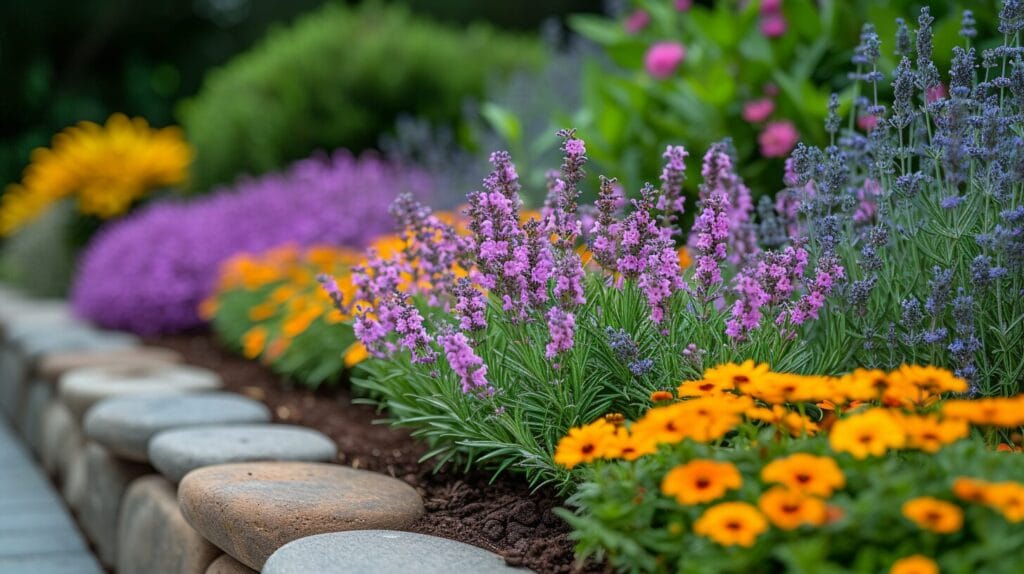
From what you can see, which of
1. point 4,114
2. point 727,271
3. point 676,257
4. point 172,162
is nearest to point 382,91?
point 172,162

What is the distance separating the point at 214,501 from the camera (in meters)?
2.21

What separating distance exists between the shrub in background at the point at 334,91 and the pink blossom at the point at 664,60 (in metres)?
2.78

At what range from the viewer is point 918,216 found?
251cm

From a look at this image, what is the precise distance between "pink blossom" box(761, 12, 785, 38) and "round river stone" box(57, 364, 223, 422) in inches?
102

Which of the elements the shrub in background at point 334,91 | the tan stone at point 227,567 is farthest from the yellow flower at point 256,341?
the shrub in background at point 334,91

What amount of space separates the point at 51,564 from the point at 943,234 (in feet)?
9.54

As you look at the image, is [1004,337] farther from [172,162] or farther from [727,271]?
[172,162]

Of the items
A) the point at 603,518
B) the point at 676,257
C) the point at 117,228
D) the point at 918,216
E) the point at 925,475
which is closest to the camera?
the point at 925,475

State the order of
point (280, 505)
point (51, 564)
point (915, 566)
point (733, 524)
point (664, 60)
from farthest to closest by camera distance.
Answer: point (664, 60), point (51, 564), point (280, 505), point (733, 524), point (915, 566)

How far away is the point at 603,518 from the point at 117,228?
19.3 feet

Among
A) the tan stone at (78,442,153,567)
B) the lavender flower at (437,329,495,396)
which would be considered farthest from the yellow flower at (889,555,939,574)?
the tan stone at (78,442,153,567)

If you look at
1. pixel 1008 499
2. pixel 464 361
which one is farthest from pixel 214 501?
pixel 1008 499

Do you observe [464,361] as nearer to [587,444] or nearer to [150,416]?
[587,444]

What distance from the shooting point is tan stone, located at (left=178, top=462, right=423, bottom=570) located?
2092 millimetres
